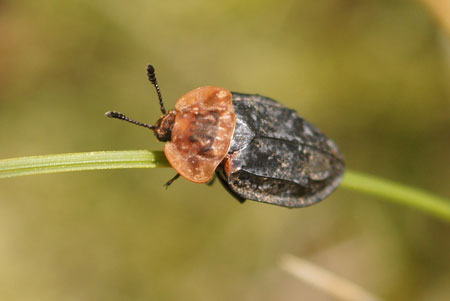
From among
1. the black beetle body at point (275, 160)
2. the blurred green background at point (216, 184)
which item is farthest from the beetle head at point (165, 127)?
the blurred green background at point (216, 184)

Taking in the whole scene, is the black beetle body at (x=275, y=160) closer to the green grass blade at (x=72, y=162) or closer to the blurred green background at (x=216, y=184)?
the green grass blade at (x=72, y=162)

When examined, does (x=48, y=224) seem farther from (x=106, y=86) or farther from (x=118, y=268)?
(x=106, y=86)

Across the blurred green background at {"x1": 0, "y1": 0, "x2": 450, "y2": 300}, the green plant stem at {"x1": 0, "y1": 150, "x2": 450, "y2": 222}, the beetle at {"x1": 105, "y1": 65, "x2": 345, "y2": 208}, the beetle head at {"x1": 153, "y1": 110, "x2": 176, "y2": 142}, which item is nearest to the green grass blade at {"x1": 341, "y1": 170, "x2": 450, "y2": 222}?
the green plant stem at {"x1": 0, "y1": 150, "x2": 450, "y2": 222}

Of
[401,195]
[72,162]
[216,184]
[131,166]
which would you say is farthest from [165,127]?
[216,184]

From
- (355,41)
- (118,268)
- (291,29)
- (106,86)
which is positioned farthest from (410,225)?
(106,86)

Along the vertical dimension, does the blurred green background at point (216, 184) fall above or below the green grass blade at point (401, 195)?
below
